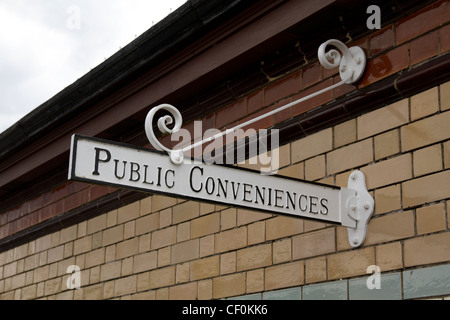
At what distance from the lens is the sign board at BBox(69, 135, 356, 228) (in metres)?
3.71

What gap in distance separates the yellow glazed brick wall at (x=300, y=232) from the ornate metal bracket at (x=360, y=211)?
1.4 inches

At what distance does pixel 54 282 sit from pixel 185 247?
7.59 ft

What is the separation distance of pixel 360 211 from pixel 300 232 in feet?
1.91

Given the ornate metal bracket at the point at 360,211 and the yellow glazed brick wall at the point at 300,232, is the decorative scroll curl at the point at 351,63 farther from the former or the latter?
the ornate metal bracket at the point at 360,211

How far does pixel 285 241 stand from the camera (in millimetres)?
5199

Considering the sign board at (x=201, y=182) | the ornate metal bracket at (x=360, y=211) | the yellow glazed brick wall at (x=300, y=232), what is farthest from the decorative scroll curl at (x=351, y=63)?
the sign board at (x=201, y=182)

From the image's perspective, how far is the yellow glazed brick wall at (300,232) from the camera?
4.32 meters

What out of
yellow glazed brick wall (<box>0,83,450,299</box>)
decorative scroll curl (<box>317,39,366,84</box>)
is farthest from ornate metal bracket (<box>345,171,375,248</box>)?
decorative scroll curl (<box>317,39,366,84</box>)

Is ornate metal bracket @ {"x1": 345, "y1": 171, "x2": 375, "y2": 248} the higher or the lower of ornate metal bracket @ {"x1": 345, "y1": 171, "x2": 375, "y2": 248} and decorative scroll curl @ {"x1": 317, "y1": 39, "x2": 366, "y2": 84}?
the lower

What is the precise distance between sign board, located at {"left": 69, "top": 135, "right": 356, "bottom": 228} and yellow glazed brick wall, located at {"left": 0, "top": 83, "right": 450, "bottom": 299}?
1.01 feet

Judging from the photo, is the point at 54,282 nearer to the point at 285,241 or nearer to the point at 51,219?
the point at 51,219

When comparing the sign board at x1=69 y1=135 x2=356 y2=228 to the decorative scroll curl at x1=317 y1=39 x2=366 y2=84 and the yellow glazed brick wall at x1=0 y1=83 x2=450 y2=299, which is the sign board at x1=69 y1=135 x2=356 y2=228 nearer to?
the yellow glazed brick wall at x1=0 y1=83 x2=450 y2=299

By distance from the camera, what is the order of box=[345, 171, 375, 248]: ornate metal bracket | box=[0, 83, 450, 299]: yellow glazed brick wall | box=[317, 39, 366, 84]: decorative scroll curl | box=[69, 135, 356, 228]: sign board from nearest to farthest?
box=[69, 135, 356, 228]: sign board
box=[0, 83, 450, 299]: yellow glazed brick wall
box=[345, 171, 375, 248]: ornate metal bracket
box=[317, 39, 366, 84]: decorative scroll curl
